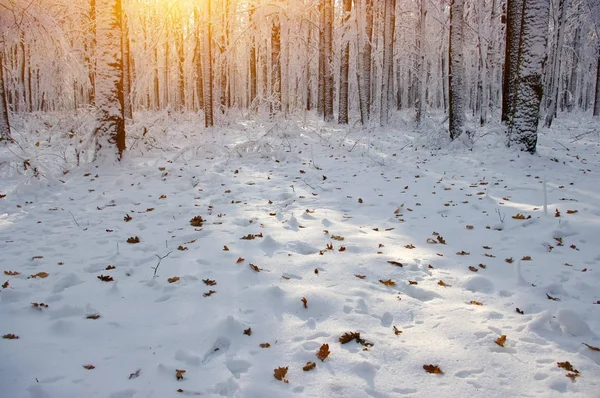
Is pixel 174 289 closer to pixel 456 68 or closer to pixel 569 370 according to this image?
pixel 569 370

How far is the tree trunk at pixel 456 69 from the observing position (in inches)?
374

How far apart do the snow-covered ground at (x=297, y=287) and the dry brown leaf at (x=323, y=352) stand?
0.09 ft

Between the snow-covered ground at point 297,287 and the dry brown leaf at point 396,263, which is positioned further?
the dry brown leaf at point 396,263

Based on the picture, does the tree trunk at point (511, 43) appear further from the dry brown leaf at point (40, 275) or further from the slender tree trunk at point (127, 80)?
the slender tree trunk at point (127, 80)

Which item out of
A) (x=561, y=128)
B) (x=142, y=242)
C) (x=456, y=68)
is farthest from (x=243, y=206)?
(x=561, y=128)

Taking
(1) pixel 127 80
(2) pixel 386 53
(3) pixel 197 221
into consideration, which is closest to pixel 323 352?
(3) pixel 197 221

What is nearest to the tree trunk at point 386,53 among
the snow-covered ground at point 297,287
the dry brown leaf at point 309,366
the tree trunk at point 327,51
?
the tree trunk at point 327,51

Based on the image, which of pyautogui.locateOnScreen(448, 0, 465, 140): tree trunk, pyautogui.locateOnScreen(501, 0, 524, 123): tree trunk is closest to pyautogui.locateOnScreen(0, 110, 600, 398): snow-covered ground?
pyautogui.locateOnScreen(448, 0, 465, 140): tree trunk

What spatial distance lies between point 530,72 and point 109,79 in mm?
8322

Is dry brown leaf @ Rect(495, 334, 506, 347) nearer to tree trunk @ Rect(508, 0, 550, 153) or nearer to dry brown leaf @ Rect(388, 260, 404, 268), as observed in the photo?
dry brown leaf @ Rect(388, 260, 404, 268)

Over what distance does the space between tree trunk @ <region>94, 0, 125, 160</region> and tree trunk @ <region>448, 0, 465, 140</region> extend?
7.73 meters

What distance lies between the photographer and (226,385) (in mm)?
2055

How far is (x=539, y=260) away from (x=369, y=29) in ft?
47.1

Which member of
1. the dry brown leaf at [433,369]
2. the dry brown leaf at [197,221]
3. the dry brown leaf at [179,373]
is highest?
the dry brown leaf at [197,221]
